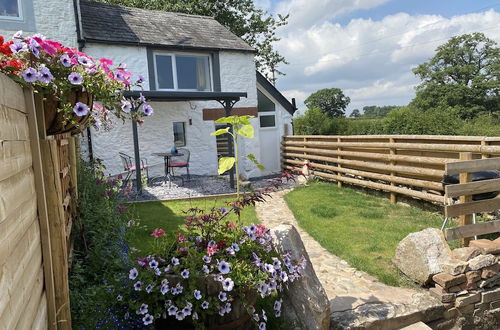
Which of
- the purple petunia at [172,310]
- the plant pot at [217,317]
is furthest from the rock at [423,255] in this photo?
the purple petunia at [172,310]

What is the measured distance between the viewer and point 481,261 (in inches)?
154

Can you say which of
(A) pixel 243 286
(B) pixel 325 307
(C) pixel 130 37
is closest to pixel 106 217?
(A) pixel 243 286

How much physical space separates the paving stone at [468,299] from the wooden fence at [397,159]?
2559 millimetres

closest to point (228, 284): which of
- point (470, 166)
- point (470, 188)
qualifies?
point (470, 188)

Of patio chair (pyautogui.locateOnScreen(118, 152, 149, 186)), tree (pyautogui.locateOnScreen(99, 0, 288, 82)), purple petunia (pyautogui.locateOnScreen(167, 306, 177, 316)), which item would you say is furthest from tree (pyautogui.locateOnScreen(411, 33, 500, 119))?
purple petunia (pyautogui.locateOnScreen(167, 306, 177, 316))

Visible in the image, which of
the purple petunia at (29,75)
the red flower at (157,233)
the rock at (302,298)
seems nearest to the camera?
the purple petunia at (29,75)

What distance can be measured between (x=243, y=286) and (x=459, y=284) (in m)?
2.73

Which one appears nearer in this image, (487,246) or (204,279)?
(204,279)

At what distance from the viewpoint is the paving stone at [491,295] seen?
394 centimetres

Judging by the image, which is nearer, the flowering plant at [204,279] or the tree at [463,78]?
the flowering plant at [204,279]

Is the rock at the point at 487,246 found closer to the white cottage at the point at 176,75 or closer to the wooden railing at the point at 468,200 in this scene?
the wooden railing at the point at 468,200

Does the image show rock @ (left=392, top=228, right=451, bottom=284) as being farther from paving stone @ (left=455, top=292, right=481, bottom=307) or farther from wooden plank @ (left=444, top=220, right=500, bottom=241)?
paving stone @ (left=455, top=292, right=481, bottom=307)

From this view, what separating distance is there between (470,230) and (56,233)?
180 inches

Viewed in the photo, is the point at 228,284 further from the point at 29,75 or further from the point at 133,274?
the point at 29,75
